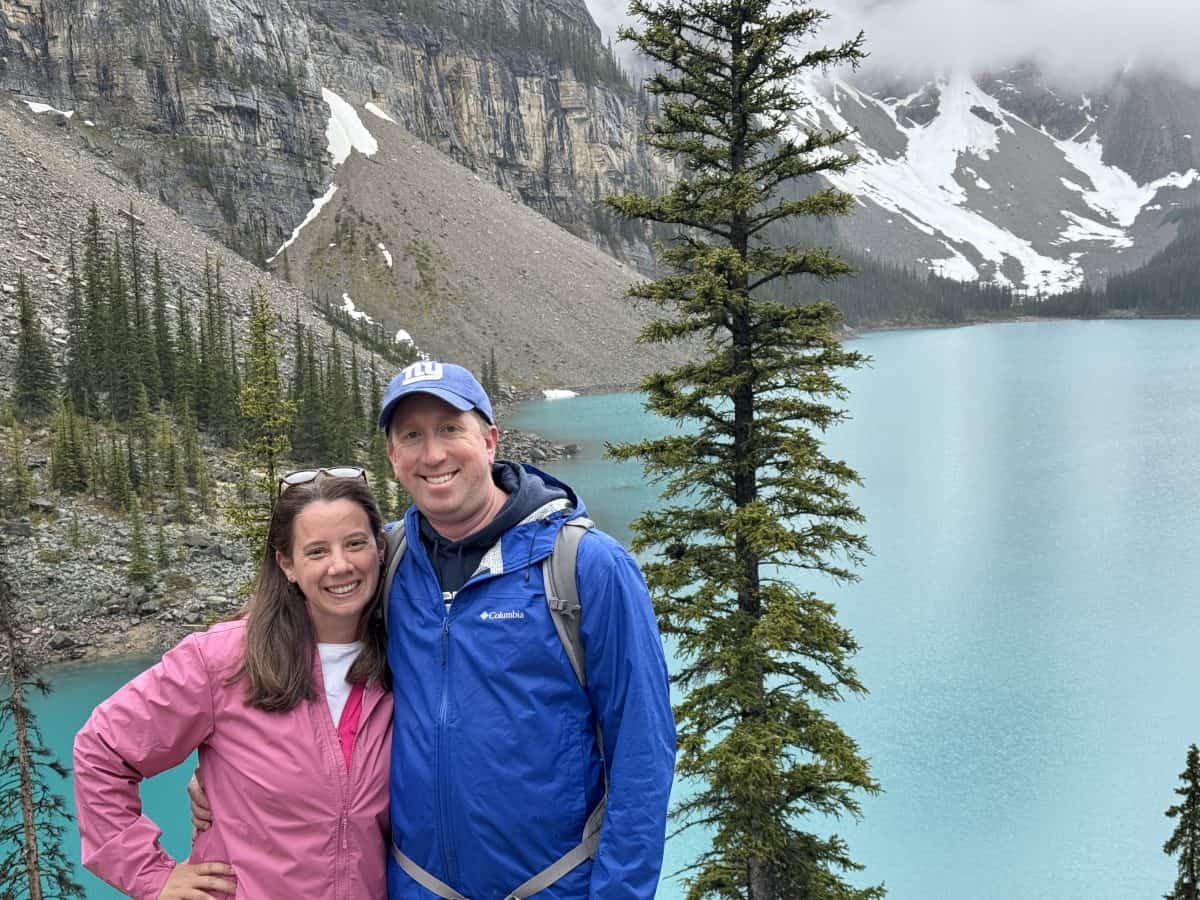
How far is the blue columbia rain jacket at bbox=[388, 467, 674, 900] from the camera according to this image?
3078mm

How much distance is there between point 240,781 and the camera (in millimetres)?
3207

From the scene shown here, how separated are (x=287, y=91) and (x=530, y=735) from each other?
116 meters

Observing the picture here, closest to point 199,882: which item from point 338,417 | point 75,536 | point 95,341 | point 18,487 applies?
point 75,536

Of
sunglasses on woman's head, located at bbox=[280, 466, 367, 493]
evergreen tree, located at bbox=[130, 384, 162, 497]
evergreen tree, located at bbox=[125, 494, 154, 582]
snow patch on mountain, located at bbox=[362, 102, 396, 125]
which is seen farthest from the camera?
snow patch on mountain, located at bbox=[362, 102, 396, 125]

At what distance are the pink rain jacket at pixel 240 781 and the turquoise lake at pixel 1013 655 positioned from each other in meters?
15.1

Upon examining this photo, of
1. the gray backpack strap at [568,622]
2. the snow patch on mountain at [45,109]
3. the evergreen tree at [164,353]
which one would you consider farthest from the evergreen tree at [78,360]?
the snow patch on mountain at [45,109]

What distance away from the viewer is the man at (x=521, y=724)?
10.1 feet

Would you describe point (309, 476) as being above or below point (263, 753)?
above

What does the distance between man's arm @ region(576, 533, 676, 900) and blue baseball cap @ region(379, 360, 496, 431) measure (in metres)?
0.71

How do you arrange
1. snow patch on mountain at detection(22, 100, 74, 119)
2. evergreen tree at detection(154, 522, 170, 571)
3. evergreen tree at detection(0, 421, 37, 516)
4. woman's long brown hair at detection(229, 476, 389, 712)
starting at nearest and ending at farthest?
woman's long brown hair at detection(229, 476, 389, 712), evergreen tree at detection(154, 522, 170, 571), evergreen tree at detection(0, 421, 37, 516), snow patch on mountain at detection(22, 100, 74, 119)

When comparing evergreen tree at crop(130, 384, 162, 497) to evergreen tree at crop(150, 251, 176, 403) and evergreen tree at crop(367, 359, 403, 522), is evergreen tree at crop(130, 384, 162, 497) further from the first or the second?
evergreen tree at crop(367, 359, 403, 522)

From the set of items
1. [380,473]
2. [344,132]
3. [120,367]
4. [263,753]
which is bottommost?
[380,473]

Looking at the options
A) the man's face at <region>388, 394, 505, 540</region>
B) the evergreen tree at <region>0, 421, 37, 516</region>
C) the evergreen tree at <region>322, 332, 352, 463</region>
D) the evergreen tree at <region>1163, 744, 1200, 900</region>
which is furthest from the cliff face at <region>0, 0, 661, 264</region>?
the man's face at <region>388, 394, 505, 540</region>

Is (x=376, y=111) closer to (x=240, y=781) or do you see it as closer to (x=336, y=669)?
(x=336, y=669)
